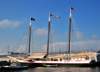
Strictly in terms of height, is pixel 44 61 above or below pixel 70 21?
below

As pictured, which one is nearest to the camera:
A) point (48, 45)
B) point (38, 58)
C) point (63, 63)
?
point (63, 63)

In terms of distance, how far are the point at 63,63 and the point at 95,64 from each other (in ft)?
62.5

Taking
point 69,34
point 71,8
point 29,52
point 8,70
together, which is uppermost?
point 71,8

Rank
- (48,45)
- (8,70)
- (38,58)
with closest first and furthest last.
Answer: (8,70) < (38,58) < (48,45)

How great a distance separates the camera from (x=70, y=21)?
88.2 m

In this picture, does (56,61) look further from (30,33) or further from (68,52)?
(30,33)

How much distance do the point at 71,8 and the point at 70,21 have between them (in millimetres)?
7488

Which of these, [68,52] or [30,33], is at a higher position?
[30,33]

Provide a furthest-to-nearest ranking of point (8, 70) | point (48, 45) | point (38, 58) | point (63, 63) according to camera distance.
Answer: point (48, 45) < point (38, 58) < point (63, 63) < point (8, 70)

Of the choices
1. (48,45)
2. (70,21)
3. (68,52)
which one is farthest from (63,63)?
(70,21)

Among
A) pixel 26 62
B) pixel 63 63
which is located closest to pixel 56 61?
pixel 63 63

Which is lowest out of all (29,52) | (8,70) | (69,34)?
(8,70)

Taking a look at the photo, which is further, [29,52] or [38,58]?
[29,52]

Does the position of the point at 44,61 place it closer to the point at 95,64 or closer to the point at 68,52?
the point at 68,52
